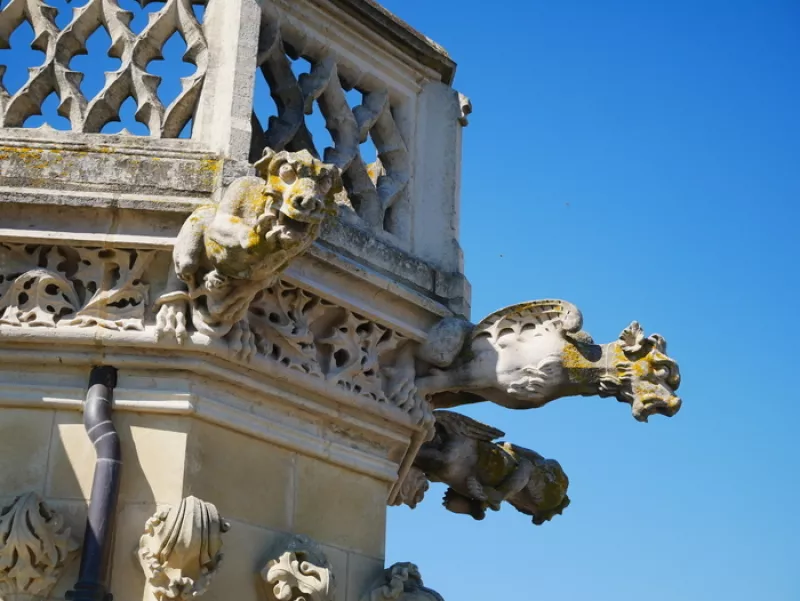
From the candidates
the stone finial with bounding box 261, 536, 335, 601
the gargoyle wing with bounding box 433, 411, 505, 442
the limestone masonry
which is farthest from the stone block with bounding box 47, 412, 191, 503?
the gargoyle wing with bounding box 433, 411, 505, 442

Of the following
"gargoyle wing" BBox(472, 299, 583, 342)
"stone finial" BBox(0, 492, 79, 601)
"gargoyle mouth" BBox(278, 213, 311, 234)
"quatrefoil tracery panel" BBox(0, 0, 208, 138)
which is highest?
"quatrefoil tracery panel" BBox(0, 0, 208, 138)

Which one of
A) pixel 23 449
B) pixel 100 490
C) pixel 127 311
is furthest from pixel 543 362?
pixel 23 449

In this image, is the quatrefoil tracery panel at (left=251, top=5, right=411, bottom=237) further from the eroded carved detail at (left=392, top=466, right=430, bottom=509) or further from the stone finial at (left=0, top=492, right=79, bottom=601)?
the stone finial at (left=0, top=492, right=79, bottom=601)

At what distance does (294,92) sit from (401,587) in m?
2.24

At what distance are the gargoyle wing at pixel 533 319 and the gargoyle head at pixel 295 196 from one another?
4.51 feet

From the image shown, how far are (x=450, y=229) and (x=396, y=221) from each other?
0.30m

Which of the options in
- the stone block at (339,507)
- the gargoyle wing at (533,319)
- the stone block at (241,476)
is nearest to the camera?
the stone block at (241,476)

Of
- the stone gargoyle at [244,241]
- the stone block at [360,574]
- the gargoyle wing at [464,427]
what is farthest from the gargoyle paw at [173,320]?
the gargoyle wing at [464,427]

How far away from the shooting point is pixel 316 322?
605 centimetres

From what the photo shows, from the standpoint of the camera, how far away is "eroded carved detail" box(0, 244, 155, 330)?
220 inches

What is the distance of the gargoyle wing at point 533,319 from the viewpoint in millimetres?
6309

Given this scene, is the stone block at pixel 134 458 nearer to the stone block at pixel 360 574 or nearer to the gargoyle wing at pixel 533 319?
the stone block at pixel 360 574

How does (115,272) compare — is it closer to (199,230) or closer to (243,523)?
(199,230)

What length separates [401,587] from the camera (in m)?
5.97
